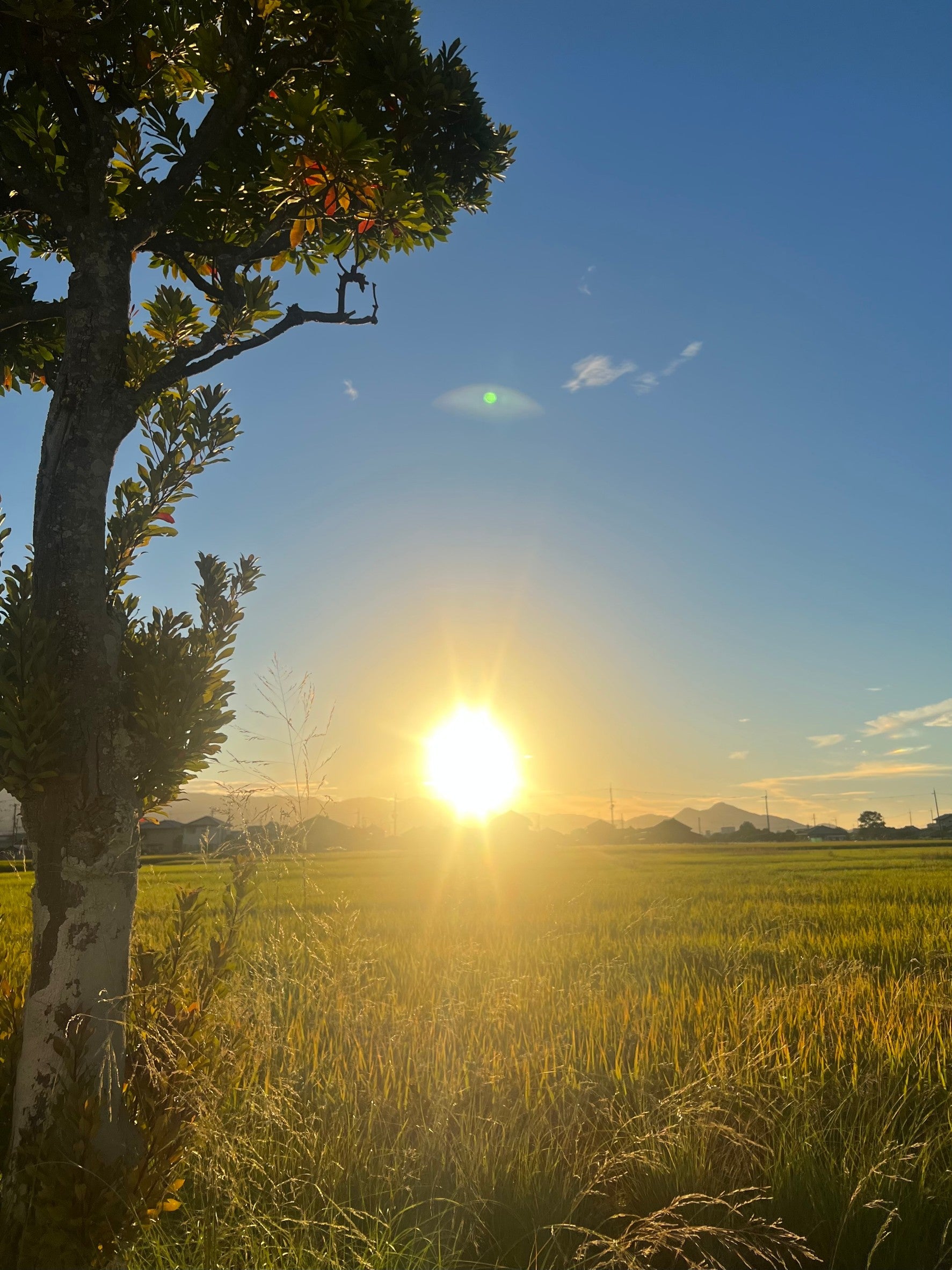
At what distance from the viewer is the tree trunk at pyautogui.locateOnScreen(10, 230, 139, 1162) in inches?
129

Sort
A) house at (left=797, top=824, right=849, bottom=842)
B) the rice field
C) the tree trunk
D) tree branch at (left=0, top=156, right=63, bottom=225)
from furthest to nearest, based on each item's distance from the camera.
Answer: house at (left=797, top=824, right=849, bottom=842) < tree branch at (left=0, top=156, right=63, bottom=225) < the tree trunk < the rice field

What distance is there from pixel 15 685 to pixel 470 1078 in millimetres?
3331

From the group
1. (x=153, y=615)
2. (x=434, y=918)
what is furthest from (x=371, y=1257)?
(x=434, y=918)

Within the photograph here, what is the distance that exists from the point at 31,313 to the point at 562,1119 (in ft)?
18.0

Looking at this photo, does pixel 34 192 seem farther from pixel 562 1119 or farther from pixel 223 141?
pixel 562 1119

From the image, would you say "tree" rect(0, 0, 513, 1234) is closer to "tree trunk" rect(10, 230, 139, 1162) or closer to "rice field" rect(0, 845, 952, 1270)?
"tree trunk" rect(10, 230, 139, 1162)

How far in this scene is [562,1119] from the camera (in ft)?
12.8

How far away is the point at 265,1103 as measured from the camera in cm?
362

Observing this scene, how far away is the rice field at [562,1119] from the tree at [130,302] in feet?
2.51

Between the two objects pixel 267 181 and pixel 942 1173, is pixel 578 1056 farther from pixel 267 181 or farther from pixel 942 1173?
pixel 267 181

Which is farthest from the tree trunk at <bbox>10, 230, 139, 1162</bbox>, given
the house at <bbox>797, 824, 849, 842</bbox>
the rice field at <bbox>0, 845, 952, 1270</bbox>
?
the house at <bbox>797, 824, 849, 842</bbox>

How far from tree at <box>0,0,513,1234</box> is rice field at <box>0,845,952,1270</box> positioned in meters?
0.76

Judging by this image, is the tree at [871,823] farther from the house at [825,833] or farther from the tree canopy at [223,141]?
the tree canopy at [223,141]

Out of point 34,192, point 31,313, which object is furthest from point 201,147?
point 31,313
